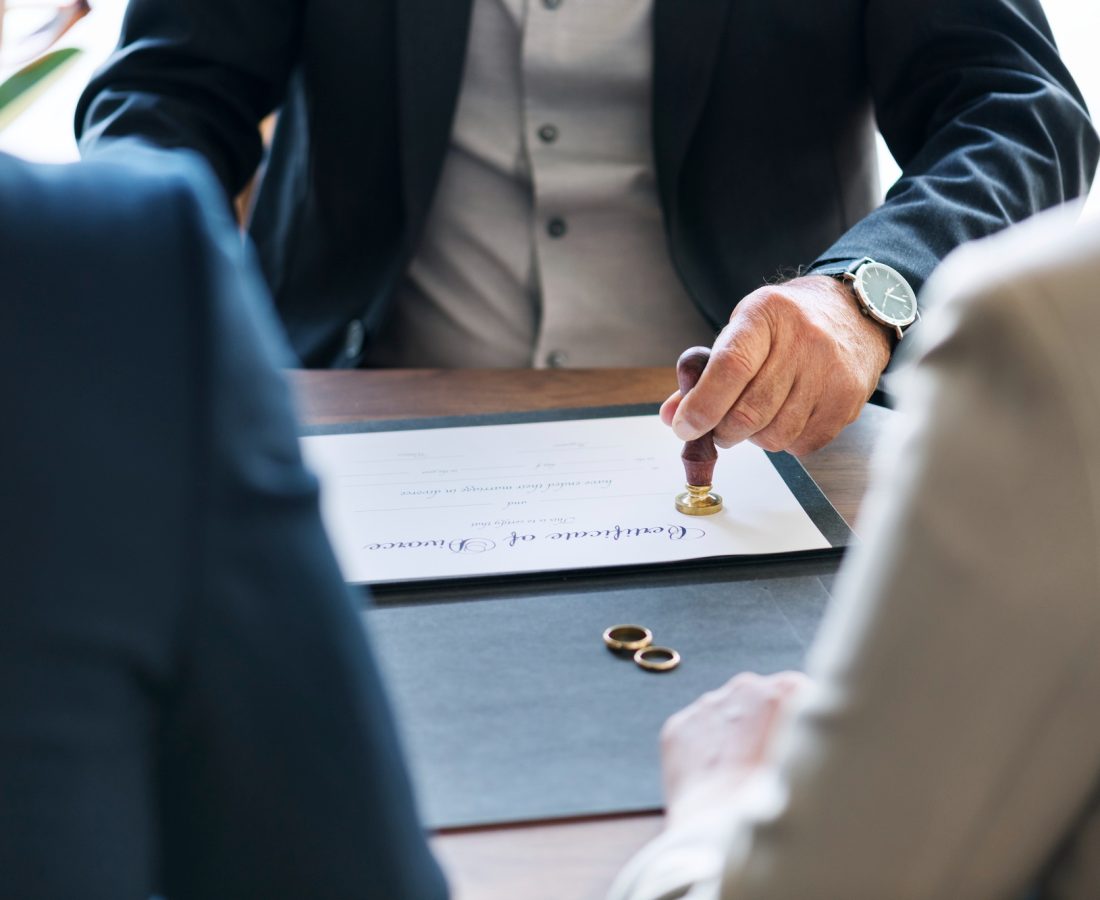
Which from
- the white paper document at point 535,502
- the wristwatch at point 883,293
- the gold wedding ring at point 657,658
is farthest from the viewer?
the wristwatch at point 883,293

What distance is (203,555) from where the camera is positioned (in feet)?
1.18

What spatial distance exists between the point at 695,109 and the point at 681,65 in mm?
47

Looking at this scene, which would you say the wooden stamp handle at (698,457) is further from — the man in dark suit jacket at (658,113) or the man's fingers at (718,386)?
the man in dark suit jacket at (658,113)

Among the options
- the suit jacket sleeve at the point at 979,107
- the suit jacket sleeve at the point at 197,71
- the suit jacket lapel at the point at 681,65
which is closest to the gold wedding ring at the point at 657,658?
the suit jacket sleeve at the point at 979,107

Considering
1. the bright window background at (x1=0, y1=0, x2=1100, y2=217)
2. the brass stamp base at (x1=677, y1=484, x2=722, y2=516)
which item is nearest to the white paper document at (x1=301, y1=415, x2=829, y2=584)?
the brass stamp base at (x1=677, y1=484, x2=722, y2=516)

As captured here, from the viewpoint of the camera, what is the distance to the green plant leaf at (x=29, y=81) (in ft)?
3.04

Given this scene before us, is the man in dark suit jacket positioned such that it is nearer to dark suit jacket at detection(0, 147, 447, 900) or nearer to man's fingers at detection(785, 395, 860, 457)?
man's fingers at detection(785, 395, 860, 457)

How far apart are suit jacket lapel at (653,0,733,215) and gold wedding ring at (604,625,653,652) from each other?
26.8 inches

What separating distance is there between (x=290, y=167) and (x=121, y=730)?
115 cm

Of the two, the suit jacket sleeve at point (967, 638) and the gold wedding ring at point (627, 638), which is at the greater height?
the suit jacket sleeve at point (967, 638)

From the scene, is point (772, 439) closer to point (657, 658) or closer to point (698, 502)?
point (698, 502)

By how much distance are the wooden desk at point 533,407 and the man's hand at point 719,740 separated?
24mm

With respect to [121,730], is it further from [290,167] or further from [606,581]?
[290,167]

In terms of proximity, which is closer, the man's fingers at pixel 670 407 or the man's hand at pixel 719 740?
the man's hand at pixel 719 740
